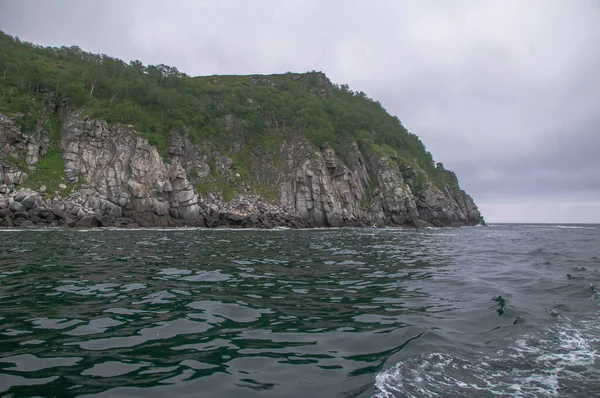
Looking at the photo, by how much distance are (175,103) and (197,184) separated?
24959mm

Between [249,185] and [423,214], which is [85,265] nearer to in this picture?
[249,185]

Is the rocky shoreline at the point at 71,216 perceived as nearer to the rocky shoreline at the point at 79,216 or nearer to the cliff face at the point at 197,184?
the rocky shoreline at the point at 79,216

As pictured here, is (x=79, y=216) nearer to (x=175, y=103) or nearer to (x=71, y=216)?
(x=71, y=216)

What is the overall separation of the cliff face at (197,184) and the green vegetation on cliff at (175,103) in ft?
8.73

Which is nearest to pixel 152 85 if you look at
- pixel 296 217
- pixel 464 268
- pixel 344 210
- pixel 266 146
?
pixel 266 146

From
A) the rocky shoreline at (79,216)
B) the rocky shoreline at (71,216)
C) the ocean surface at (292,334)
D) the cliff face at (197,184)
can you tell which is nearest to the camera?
the ocean surface at (292,334)

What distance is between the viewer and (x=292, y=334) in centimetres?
668

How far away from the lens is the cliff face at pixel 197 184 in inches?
1924

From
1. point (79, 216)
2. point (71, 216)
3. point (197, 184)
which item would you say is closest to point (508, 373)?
point (79, 216)

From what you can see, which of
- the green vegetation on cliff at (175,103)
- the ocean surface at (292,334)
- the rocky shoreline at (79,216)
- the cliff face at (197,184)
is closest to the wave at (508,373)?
the ocean surface at (292,334)

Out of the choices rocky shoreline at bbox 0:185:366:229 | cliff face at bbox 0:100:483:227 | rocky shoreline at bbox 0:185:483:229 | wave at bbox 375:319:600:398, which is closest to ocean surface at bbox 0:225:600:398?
wave at bbox 375:319:600:398

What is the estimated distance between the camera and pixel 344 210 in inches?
2876

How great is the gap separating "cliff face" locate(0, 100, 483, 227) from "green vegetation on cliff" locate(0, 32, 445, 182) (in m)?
2.66

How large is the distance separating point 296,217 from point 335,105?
5598 cm
